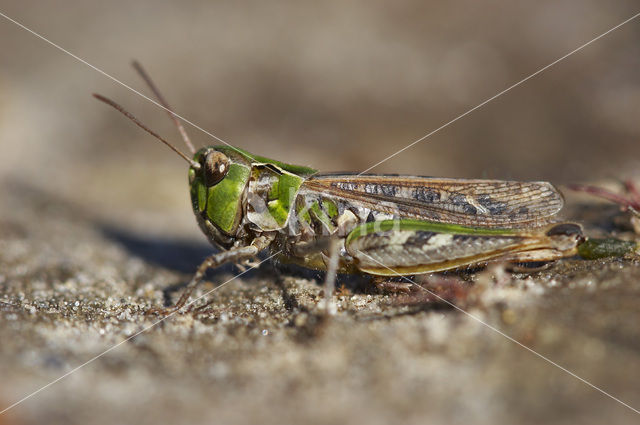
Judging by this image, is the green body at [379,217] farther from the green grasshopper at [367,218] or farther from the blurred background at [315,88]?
the blurred background at [315,88]

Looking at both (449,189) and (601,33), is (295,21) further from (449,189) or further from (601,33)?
(449,189)

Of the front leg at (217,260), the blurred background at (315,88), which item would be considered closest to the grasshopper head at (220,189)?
the front leg at (217,260)

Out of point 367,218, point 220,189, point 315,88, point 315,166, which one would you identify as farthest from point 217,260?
point 315,88

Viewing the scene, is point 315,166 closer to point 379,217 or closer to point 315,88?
point 315,88

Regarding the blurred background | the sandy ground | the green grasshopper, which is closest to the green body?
the green grasshopper

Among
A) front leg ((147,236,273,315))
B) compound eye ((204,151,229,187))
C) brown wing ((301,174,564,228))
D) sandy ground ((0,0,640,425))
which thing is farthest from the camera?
compound eye ((204,151,229,187))

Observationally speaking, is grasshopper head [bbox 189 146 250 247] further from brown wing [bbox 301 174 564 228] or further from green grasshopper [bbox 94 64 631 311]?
brown wing [bbox 301 174 564 228]

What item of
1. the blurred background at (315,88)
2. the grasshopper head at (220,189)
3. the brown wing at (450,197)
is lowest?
the grasshopper head at (220,189)
